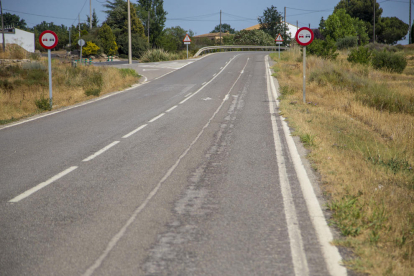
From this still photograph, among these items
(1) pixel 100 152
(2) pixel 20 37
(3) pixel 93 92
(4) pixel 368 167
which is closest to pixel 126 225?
(1) pixel 100 152

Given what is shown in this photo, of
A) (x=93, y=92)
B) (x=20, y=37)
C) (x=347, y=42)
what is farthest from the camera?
(x=20, y=37)

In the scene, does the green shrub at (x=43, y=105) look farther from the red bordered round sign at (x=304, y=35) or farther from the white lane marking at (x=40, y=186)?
the red bordered round sign at (x=304, y=35)

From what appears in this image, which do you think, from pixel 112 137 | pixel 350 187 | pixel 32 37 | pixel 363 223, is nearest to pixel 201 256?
pixel 363 223

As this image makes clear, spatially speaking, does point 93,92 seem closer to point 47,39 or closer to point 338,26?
point 47,39

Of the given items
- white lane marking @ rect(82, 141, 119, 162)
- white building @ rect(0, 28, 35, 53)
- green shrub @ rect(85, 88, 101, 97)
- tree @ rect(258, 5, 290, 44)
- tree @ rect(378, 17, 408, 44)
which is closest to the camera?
white lane marking @ rect(82, 141, 119, 162)

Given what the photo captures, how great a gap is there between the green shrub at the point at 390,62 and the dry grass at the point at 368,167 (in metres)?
13.7

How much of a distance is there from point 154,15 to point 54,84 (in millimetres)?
68869

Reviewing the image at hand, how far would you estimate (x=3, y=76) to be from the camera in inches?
833

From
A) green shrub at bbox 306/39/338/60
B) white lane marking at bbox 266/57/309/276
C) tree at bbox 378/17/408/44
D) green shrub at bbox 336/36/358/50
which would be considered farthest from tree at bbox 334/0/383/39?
white lane marking at bbox 266/57/309/276

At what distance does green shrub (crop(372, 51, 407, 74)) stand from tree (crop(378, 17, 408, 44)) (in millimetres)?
51780

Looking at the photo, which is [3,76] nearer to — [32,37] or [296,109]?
[296,109]

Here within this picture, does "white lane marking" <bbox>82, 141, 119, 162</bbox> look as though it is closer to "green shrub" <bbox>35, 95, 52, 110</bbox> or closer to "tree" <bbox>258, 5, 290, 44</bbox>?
"green shrub" <bbox>35, 95, 52, 110</bbox>

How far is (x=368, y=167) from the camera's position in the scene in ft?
20.5

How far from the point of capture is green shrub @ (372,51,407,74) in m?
27.8
